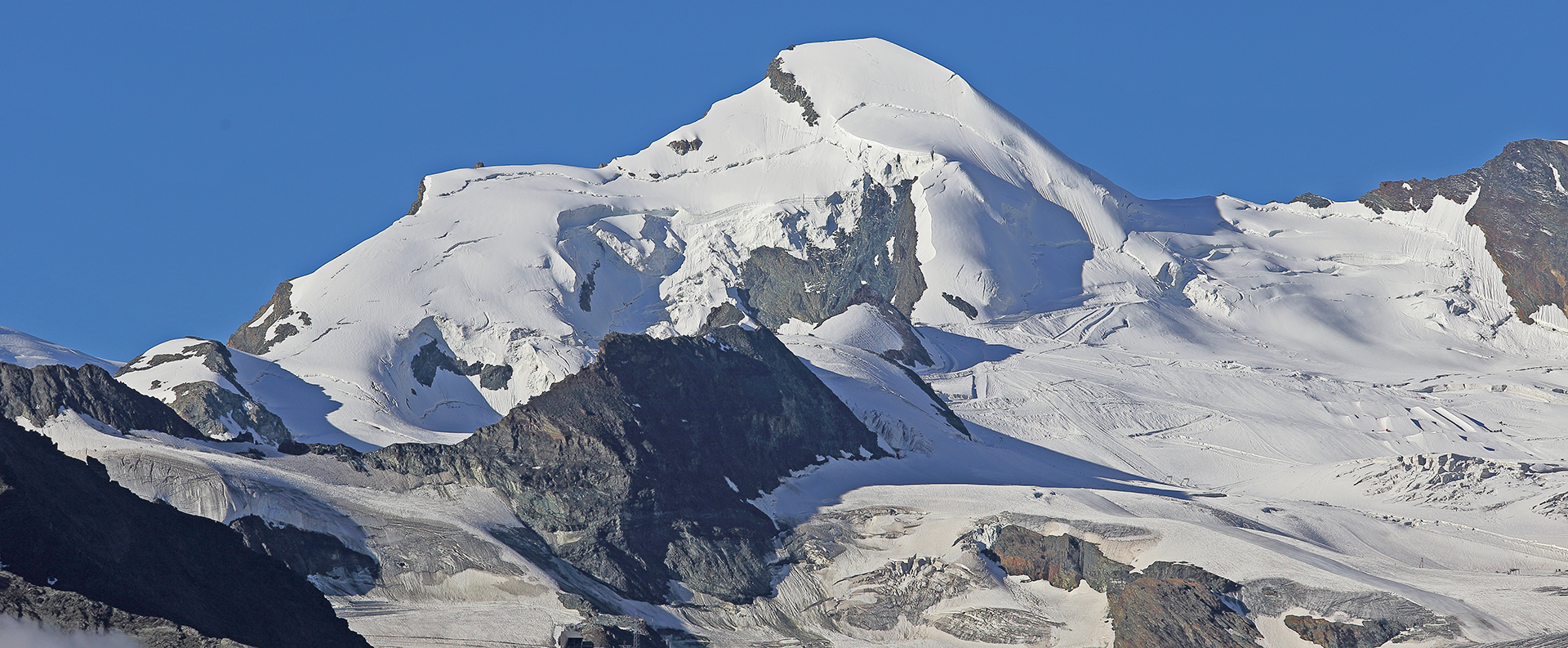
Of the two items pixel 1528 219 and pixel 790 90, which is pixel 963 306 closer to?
pixel 790 90

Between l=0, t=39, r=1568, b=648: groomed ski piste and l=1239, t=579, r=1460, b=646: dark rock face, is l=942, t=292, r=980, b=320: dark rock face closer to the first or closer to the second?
l=0, t=39, r=1568, b=648: groomed ski piste

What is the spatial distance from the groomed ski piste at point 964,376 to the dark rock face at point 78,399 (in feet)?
5.86

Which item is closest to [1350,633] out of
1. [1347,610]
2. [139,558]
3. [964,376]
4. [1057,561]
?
[1347,610]

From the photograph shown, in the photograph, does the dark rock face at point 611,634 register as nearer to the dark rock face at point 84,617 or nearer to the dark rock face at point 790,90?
the dark rock face at point 84,617

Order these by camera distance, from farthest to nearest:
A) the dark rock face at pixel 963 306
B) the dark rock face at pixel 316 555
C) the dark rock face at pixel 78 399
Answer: the dark rock face at pixel 963 306 → the dark rock face at pixel 78 399 → the dark rock face at pixel 316 555

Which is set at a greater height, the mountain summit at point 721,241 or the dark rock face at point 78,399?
the mountain summit at point 721,241

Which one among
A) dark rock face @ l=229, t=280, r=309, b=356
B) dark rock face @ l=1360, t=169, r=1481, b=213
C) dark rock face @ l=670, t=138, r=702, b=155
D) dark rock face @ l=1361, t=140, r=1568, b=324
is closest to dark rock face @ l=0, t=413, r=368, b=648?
dark rock face @ l=229, t=280, r=309, b=356

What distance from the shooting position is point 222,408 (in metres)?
119

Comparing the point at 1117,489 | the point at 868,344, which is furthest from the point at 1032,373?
the point at 1117,489

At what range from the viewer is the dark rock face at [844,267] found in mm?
161375

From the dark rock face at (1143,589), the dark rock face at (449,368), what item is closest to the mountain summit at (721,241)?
the dark rock face at (449,368)

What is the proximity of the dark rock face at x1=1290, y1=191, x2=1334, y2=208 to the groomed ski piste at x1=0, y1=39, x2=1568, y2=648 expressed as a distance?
192 centimetres

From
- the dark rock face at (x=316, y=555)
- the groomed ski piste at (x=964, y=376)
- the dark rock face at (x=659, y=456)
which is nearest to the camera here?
the dark rock face at (x=316, y=555)

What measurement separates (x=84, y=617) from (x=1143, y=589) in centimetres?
5296
